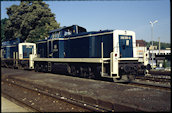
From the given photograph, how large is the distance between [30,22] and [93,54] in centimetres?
2264

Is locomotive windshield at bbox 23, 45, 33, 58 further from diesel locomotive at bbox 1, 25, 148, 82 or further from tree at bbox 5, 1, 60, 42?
tree at bbox 5, 1, 60, 42

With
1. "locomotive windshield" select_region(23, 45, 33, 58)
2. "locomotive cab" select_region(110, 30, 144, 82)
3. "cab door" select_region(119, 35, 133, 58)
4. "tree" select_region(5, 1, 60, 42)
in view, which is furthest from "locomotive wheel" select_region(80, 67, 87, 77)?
"tree" select_region(5, 1, 60, 42)

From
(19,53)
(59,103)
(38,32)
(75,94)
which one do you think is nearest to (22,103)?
(59,103)

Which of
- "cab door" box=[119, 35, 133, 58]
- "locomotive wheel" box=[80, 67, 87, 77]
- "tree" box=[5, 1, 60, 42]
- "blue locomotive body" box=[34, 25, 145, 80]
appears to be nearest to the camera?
"blue locomotive body" box=[34, 25, 145, 80]

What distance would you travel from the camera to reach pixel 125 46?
11.7 metres

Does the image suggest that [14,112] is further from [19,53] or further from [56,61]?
[19,53]

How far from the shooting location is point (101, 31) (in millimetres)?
11781

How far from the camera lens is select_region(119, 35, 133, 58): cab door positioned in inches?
450

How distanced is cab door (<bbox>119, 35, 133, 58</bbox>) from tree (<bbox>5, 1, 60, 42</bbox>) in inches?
793

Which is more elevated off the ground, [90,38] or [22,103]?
[90,38]

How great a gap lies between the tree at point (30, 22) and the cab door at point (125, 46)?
20.1 m

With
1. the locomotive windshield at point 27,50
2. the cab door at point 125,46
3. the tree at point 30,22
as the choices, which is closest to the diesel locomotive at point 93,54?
the cab door at point 125,46

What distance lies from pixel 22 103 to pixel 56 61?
8.38 m

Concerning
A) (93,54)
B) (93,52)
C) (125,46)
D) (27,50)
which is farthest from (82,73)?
(27,50)
